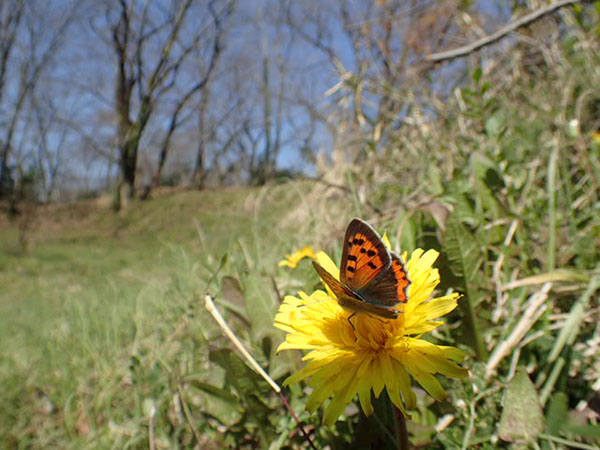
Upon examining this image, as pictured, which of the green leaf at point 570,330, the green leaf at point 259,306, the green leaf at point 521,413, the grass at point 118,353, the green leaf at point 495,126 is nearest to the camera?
the green leaf at point 521,413

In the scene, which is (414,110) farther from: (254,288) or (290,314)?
(290,314)

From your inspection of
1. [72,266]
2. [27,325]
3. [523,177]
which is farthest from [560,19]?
[72,266]

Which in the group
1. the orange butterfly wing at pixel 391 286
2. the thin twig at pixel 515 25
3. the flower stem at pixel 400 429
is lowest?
the flower stem at pixel 400 429

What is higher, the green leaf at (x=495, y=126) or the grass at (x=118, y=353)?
the green leaf at (x=495, y=126)

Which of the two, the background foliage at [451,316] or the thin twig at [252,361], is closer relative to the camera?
the thin twig at [252,361]

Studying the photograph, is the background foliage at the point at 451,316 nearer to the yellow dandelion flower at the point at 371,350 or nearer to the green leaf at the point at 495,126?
the green leaf at the point at 495,126

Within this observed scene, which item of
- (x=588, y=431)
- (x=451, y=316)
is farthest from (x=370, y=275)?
(x=451, y=316)

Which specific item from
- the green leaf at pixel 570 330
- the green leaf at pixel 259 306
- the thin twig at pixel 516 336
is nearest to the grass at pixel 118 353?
the green leaf at pixel 259 306
